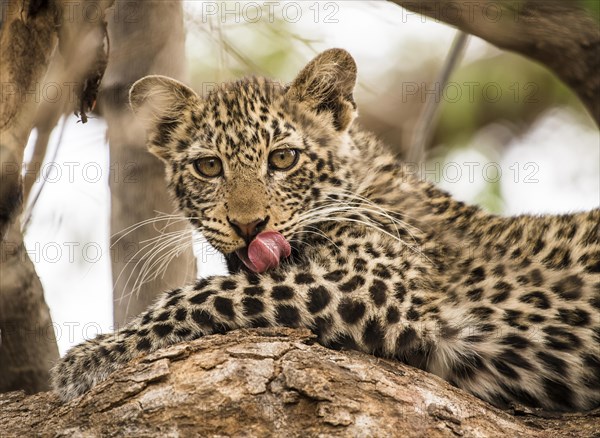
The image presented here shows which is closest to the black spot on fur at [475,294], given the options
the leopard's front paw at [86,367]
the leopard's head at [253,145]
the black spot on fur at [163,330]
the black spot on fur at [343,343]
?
the black spot on fur at [343,343]

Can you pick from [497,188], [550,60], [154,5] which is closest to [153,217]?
[154,5]

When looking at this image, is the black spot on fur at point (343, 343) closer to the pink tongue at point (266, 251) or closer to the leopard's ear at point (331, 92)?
the pink tongue at point (266, 251)

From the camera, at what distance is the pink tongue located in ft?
20.9

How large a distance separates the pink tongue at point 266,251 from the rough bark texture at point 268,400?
107cm

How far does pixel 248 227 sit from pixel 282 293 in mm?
838

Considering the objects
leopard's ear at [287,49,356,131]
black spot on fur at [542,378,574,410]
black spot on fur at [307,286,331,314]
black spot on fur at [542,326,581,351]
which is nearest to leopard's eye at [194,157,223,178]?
leopard's ear at [287,49,356,131]

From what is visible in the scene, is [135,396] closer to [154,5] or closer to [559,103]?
[154,5]

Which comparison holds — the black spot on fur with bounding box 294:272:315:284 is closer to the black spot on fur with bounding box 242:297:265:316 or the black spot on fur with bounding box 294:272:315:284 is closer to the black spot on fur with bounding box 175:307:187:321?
the black spot on fur with bounding box 242:297:265:316

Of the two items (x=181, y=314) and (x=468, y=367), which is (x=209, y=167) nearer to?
(x=181, y=314)

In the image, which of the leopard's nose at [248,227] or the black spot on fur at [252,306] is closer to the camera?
the black spot on fur at [252,306]

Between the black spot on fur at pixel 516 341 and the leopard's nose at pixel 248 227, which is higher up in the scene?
the leopard's nose at pixel 248 227

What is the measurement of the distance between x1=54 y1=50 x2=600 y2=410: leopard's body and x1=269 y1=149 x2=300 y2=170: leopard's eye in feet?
0.13

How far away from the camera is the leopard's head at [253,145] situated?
6680 millimetres

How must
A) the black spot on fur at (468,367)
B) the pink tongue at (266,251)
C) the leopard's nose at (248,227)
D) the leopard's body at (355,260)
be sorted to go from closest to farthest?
the leopard's body at (355,260)
the black spot on fur at (468,367)
the pink tongue at (266,251)
the leopard's nose at (248,227)
